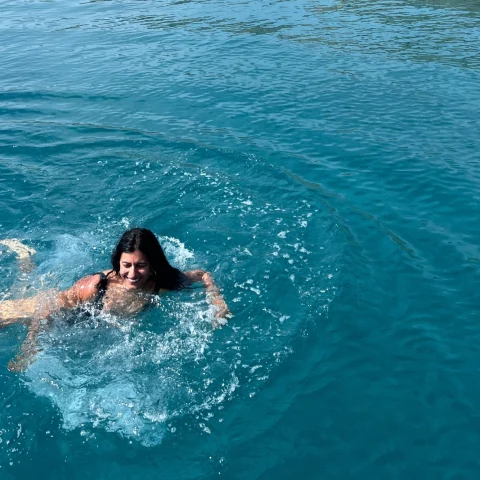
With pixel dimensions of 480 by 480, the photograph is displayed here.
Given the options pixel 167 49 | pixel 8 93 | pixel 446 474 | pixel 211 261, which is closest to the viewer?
pixel 446 474

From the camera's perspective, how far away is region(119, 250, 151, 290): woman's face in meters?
6.38

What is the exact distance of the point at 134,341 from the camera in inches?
269

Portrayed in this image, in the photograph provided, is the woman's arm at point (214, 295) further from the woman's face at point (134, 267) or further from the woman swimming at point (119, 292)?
the woman's face at point (134, 267)

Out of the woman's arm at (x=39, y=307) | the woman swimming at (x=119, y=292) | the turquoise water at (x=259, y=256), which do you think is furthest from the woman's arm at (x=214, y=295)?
the woman's arm at (x=39, y=307)

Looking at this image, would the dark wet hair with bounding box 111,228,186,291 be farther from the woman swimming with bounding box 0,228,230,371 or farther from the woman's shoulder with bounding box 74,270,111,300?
the woman's shoulder with bounding box 74,270,111,300

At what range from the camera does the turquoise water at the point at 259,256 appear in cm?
560

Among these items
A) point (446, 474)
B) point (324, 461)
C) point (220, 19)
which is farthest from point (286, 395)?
point (220, 19)

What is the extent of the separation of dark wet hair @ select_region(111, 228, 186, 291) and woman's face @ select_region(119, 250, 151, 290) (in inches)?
1.9

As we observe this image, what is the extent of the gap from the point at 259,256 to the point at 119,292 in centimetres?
222

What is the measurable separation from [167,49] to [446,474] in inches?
656

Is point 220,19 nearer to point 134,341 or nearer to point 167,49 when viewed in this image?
point 167,49

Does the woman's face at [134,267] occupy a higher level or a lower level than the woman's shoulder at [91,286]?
higher

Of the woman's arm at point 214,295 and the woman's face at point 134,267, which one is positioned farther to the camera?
the woman's arm at point 214,295

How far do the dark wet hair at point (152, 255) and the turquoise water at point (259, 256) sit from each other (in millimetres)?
363
